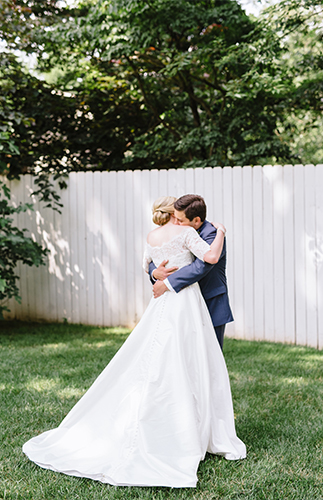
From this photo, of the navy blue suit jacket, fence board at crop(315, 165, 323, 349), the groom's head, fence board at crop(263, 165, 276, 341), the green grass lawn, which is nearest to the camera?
the green grass lawn

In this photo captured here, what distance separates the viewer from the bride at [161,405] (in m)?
2.74

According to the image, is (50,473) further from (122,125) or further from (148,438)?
(122,125)

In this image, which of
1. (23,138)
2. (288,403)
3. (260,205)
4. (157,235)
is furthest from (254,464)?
(23,138)

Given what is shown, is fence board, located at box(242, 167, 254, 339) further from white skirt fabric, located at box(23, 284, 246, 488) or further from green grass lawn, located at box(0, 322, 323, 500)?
white skirt fabric, located at box(23, 284, 246, 488)

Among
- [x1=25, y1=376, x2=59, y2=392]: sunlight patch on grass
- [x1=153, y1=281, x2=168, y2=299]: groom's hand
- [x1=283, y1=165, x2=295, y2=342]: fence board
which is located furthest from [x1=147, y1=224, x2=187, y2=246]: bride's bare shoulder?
[x1=283, y1=165, x2=295, y2=342]: fence board

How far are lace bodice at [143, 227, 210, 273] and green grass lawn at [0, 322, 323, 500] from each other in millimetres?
1224

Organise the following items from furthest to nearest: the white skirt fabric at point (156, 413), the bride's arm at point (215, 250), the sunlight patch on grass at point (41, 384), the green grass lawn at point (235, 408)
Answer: the sunlight patch on grass at point (41, 384) → the bride's arm at point (215, 250) → the white skirt fabric at point (156, 413) → the green grass lawn at point (235, 408)

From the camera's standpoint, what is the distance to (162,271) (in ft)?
10.2

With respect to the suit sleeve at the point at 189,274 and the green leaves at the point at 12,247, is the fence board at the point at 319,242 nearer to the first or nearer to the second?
the suit sleeve at the point at 189,274

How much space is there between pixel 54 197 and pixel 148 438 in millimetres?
4563

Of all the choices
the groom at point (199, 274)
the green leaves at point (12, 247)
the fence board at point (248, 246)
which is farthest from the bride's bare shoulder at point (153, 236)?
the green leaves at point (12, 247)

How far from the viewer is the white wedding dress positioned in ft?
8.97

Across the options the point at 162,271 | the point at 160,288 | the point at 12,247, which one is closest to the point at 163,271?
the point at 162,271

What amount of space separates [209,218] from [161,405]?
3.52 meters
